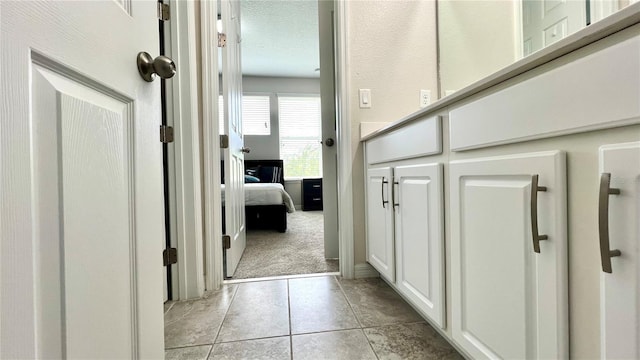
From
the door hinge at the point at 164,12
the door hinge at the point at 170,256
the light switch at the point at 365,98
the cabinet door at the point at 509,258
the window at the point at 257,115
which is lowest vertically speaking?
the door hinge at the point at 170,256

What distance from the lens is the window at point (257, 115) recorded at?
5598 mm

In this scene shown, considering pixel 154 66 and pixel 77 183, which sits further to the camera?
pixel 154 66

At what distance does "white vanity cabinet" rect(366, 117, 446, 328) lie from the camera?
37.7 inches

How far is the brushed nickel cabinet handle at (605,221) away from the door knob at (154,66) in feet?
2.60

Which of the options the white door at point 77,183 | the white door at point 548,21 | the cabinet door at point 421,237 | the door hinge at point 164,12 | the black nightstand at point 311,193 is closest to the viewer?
the white door at point 77,183

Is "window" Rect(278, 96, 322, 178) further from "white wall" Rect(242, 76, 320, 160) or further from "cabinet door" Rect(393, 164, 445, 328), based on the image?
"cabinet door" Rect(393, 164, 445, 328)

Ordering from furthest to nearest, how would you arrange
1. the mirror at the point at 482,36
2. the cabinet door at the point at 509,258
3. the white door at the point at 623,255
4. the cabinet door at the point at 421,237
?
the mirror at the point at 482,36
the cabinet door at the point at 421,237
the cabinet door at the point at 509,258
the white door at the point at 623,255

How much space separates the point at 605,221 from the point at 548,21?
1487 millimetres

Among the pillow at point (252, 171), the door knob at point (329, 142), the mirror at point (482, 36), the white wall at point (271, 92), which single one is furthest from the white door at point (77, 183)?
the white wall at point (271, 92)

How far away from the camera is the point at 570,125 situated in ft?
1.70

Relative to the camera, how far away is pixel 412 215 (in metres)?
1.13

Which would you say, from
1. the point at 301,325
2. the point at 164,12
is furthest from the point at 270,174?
the point at 301,325

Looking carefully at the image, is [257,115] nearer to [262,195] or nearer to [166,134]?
[262,195]

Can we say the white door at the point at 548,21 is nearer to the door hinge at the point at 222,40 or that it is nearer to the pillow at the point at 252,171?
the door hinge at the point at 222,40
